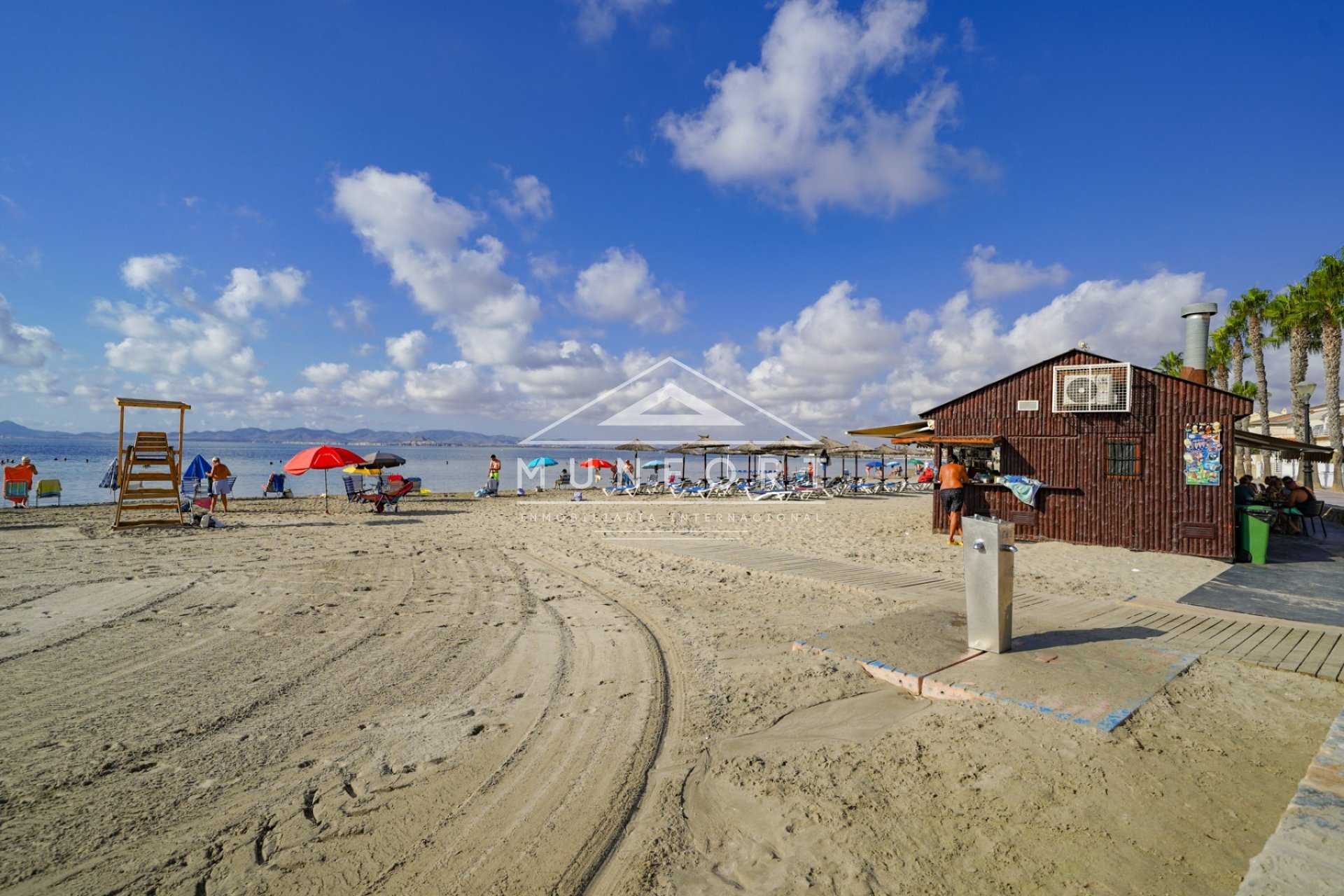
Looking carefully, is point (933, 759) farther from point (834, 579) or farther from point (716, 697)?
point (834, 579)

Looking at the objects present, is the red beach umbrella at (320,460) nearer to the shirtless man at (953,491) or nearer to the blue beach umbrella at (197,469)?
the blue beach umbrella at (197,469)

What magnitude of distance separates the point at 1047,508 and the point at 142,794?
12945 mm

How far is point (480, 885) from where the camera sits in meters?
2.29

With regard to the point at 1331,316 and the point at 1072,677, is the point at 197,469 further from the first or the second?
the point at 1331,316

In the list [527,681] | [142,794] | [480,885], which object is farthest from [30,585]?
[480,885]

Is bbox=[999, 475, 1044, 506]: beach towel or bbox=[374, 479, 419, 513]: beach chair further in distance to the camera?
bbox=[374, 479, 419, 513]: beach chair

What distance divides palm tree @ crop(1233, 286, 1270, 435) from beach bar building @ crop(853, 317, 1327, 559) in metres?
20.3

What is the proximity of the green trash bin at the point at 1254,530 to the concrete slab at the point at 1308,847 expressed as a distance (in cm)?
896

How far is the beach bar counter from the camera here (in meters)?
9.91

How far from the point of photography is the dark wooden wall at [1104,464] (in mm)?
9914

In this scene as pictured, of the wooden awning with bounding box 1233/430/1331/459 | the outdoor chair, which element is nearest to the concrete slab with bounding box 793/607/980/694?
the wooden awning with bounding box 1233/430/1331/459

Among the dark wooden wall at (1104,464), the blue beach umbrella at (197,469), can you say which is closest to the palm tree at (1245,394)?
the dark wooden wall at (1104,464)

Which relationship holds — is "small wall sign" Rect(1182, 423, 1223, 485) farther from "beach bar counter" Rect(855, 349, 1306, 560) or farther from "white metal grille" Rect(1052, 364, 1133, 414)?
"white metal grille" Rect(1052, 364, 1133, 414)

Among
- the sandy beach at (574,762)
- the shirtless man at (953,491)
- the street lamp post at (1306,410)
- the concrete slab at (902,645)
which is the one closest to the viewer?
the sandy beach at (574,762)
